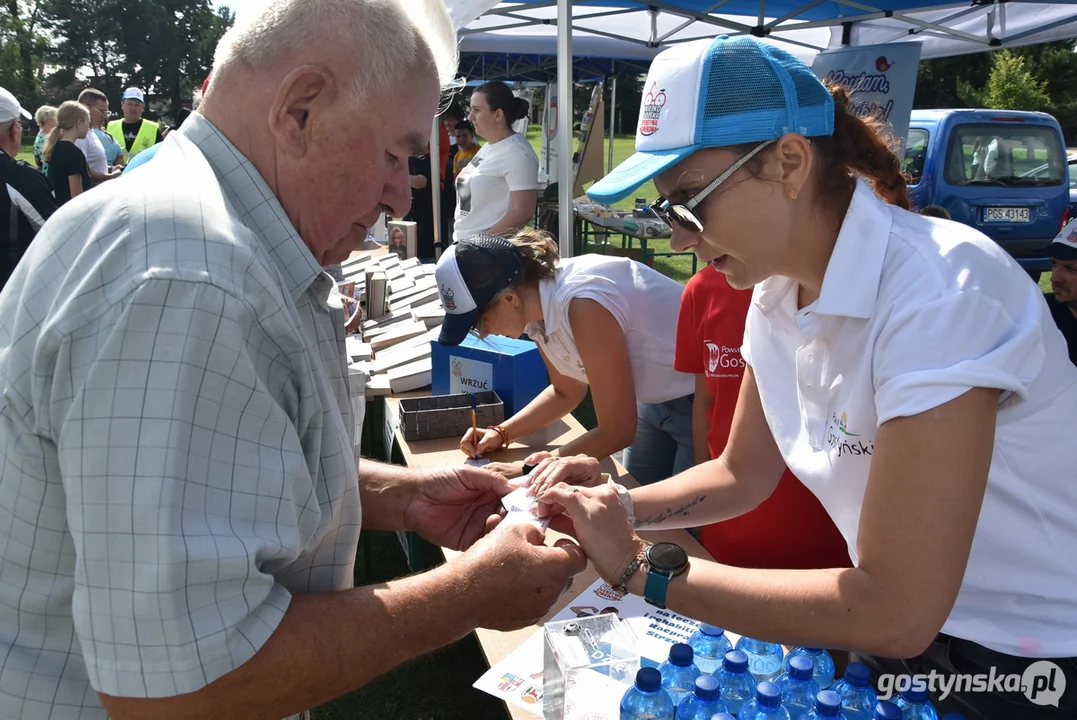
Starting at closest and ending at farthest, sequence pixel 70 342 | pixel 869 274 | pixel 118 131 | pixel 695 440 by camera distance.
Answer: pixel 70 342 → pixel 869 274 → pixel 695 440 → pixel 118 131

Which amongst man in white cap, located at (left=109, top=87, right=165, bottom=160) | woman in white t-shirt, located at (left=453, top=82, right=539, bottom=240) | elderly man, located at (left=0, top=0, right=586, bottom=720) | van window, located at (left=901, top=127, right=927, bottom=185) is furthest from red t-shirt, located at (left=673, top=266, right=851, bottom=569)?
man in white cap, located at (left=109, top=87, right=165, bottom=160)

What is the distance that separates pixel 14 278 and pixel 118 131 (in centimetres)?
1452

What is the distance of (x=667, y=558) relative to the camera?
1.61 metres

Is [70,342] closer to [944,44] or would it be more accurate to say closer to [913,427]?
[913,427]

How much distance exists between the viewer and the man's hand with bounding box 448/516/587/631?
4.45ft

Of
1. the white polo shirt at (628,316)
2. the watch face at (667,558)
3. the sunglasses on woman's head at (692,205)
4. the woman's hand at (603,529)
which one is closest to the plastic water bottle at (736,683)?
the watch face at (667,558)

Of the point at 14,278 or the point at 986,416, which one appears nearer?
the point at 14,278

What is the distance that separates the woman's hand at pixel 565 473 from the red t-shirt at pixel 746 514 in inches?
21.6

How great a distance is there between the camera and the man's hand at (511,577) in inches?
53.4

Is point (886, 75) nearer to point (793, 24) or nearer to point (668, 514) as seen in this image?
point (793, 24)

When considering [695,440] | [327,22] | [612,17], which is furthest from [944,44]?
[327,22]

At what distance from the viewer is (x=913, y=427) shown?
50.8 inches

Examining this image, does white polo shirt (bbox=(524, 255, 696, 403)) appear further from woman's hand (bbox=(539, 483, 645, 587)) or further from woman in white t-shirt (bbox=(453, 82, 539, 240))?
woman in white t-shirt (bbox=(453, 82, 539, 240))

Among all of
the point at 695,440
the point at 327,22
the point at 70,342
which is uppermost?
the point at 327,22
